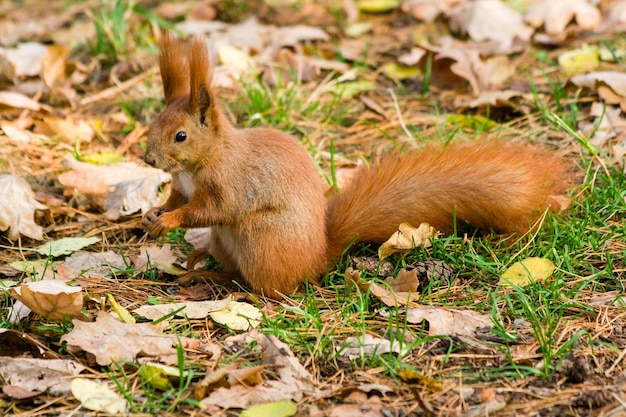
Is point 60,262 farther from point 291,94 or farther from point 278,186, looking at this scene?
point 291,94

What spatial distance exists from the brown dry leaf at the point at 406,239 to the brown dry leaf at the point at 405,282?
87mm

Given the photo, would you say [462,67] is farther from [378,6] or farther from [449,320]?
[449,320]

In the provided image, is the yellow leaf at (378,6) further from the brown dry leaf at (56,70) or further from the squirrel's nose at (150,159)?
the squirrel's nose at (150,159)

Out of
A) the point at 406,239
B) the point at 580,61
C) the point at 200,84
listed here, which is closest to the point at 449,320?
the point at 406,239

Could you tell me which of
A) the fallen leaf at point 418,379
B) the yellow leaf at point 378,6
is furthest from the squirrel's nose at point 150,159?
the yellow leaf at point 378,6

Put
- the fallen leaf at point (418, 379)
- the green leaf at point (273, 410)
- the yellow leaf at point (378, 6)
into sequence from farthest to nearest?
the yellow leaf at point (378, 6)
the fallen leaf at point (418, 379)
the green leaf at point (273, 410)

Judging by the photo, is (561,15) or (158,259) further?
(561,15)

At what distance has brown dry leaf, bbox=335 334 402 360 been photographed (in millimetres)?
1981

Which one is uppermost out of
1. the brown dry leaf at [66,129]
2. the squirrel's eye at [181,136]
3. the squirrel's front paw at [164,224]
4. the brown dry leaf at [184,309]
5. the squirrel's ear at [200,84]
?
the squirrel's ear at [200,84]

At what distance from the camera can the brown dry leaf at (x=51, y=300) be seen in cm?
207

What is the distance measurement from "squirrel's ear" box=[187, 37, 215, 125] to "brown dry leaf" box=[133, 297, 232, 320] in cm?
57

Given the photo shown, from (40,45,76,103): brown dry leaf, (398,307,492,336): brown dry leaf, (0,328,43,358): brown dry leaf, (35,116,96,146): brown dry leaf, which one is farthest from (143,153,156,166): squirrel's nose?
(40,45,76,103): brown dry leaf

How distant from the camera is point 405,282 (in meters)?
2.36

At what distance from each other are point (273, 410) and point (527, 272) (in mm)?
927
